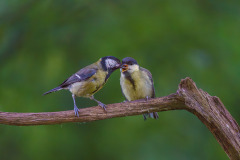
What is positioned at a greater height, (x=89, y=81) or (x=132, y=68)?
(x=132, y=68)

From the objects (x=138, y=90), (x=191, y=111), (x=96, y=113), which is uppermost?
(x=138, y=90)

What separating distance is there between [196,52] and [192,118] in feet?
2.64

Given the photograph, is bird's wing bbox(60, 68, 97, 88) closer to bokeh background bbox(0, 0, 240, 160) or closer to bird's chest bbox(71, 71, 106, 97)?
bird's chest bbox(71, 71, 106, 97)

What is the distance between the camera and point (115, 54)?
14.8 ft

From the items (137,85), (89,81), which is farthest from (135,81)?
(89,81)

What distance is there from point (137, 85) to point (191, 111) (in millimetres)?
968

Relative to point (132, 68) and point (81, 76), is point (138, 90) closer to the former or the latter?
point (132, 68)

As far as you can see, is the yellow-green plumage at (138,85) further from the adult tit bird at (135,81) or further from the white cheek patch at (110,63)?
the white cheek patch at (110,63)

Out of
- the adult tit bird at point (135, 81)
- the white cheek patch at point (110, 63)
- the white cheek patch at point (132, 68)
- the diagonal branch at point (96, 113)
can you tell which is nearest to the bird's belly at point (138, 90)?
the adult tit bird at point (135, 81)

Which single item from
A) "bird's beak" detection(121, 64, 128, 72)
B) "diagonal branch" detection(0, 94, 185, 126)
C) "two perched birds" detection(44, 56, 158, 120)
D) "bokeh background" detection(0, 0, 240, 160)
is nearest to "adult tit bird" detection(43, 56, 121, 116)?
"two perched birds" detection(44, 56, 158, 120)

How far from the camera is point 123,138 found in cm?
477

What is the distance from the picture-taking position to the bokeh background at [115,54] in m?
4.64

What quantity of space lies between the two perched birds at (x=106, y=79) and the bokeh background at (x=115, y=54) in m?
0.65

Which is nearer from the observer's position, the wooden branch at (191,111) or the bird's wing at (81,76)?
the wooden branch at (191,111)
